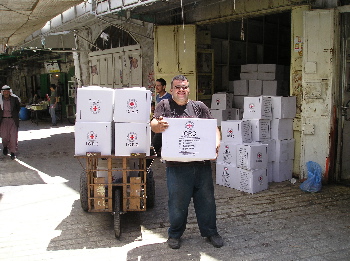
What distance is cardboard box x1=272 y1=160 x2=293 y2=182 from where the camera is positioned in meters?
6.61

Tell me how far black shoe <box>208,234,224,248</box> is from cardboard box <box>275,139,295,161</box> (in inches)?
114

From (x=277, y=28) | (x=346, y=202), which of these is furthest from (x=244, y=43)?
(x=346, y=202)

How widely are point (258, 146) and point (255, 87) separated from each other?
308 centimetres

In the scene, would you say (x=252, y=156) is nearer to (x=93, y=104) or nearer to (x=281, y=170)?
(x=281, y=170)

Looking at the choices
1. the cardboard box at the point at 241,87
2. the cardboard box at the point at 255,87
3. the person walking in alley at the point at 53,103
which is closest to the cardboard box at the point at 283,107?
the cardboard box at the point at 255,87

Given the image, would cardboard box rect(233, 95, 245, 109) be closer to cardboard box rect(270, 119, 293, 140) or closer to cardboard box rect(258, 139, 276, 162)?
cardboard box rect(270, 119, 293, 140)

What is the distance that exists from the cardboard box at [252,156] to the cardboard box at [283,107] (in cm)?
77

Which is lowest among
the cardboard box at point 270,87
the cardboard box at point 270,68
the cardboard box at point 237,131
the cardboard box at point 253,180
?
the cardboard box at point 253,180

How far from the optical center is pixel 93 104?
4.28 m

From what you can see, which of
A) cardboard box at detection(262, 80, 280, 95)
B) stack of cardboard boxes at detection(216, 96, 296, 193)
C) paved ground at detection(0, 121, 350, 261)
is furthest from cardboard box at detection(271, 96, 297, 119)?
cardboard box at detection(262, 80, 280, 95)

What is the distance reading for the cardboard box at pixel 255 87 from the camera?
8648 mm

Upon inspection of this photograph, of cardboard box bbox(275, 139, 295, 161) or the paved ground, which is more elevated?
cardboard box bbox(275, 139, 295, 161)

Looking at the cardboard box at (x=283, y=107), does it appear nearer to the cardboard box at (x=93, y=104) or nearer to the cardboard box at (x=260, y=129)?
the cardboard box at (x=260, y=129)

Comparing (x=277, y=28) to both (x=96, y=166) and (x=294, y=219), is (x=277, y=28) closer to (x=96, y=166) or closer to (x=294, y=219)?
(x=294, y=219)
